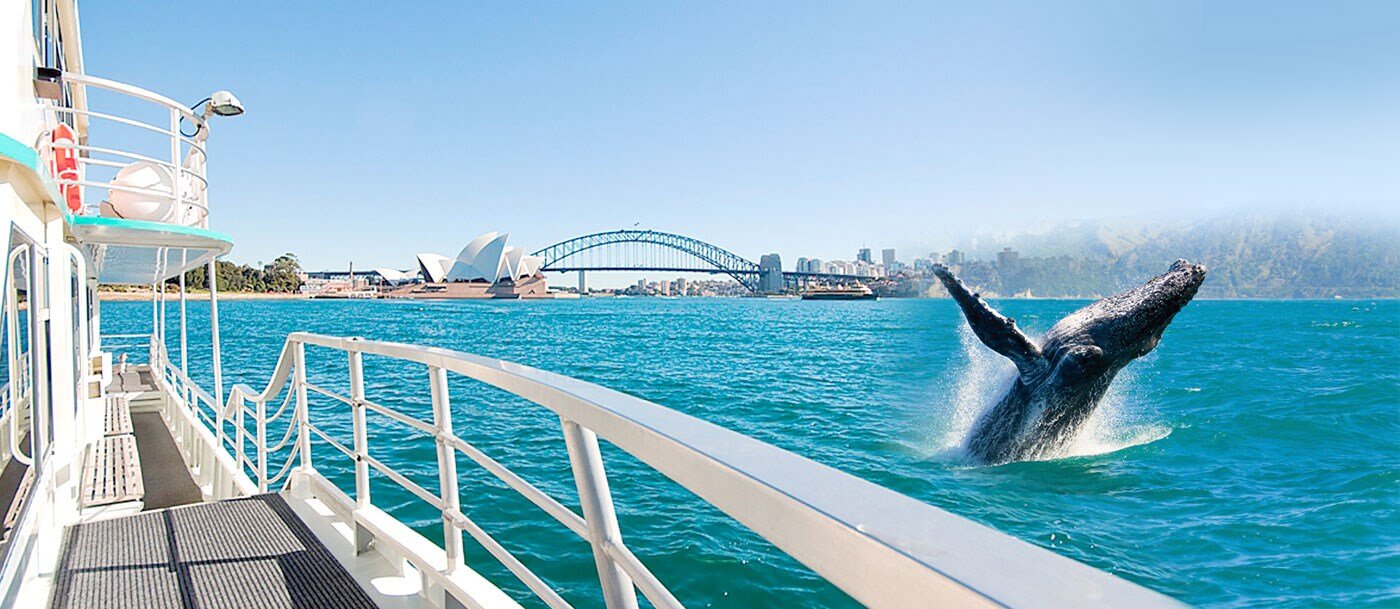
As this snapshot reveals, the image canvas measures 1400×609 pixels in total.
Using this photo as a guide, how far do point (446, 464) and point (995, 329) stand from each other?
833 cm

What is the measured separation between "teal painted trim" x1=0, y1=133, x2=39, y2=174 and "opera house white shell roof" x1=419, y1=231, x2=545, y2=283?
10401cm

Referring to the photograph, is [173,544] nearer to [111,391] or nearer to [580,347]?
[111,391]

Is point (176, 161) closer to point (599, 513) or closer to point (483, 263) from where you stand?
point (599, 513)

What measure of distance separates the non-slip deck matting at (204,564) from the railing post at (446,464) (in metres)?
0.66

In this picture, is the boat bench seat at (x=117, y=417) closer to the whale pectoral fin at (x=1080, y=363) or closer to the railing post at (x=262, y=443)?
the railing post at (x=262, y=443)

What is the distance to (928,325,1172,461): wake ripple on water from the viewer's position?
35.7ft

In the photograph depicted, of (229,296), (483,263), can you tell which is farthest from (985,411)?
(229,296)

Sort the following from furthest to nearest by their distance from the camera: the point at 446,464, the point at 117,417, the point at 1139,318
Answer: the point at 1139,318 < the point at 117,417 < the point at 446,464

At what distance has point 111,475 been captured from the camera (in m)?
5.80

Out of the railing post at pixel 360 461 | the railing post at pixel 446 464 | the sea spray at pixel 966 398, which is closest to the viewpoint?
the railing post at pixel 446 464

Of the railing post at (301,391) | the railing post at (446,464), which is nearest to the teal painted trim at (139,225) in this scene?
the railing post at (301,391)

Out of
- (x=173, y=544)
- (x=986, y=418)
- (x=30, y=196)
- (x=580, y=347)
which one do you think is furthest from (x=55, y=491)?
(x=580, y=347)

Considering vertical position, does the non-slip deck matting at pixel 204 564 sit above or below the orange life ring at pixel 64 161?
below

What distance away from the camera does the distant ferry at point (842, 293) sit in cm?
13788
